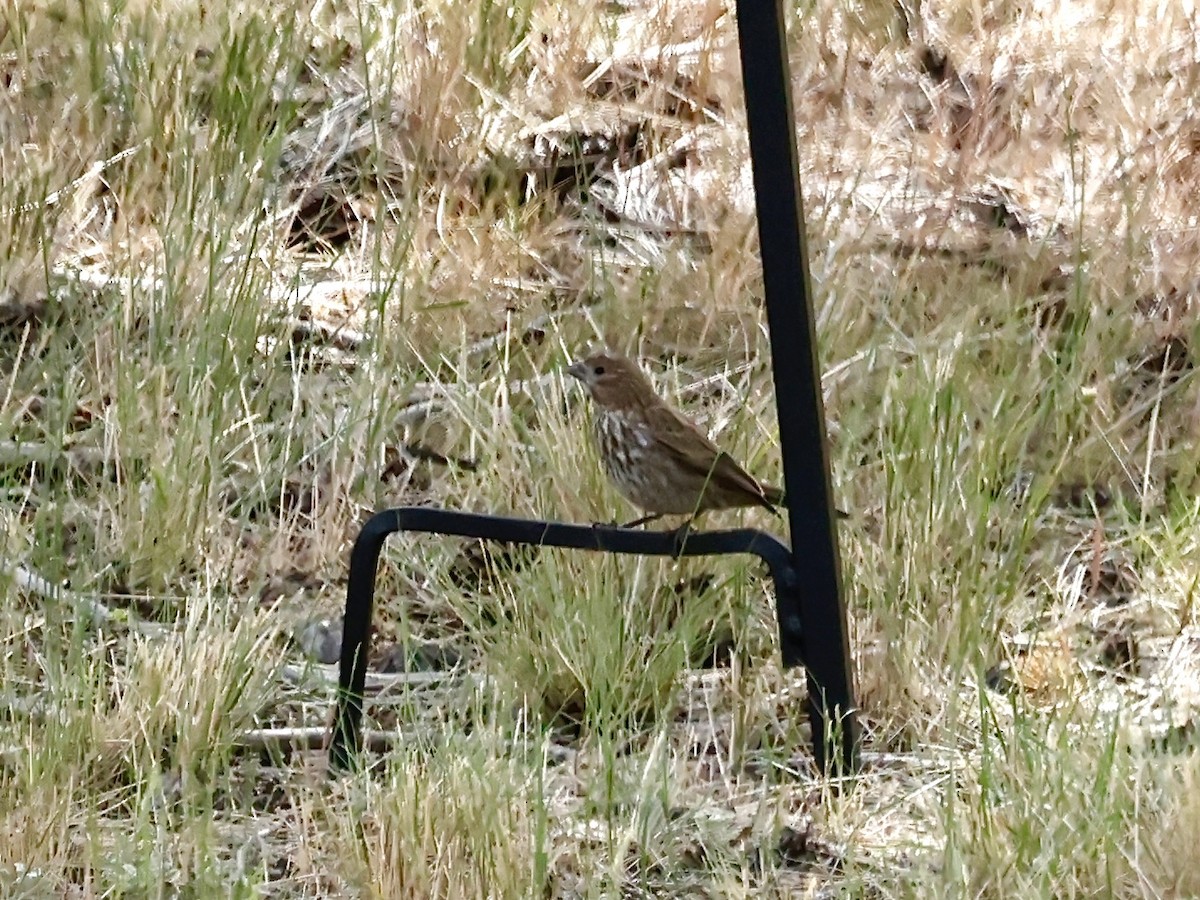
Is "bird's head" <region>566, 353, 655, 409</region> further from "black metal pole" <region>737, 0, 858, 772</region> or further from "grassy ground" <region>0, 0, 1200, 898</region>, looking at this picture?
"black metal pole" <region>737, 0, 858, 772</region>

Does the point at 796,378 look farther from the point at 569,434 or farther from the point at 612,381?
the point at 569,434

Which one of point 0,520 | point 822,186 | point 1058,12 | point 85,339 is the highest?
point 1058,12

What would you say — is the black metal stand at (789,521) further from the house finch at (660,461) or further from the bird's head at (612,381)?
the bird's head at (612,381)

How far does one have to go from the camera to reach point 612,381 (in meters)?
3.79

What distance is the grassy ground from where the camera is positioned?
296 centimetres

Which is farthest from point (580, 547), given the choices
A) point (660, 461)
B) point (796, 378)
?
point (660, 461)

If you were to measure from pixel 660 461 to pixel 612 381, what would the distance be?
0.30 metres

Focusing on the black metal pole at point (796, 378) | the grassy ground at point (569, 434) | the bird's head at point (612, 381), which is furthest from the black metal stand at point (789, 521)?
the bird's head at point (612, 381)

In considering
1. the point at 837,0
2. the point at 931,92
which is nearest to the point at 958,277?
the point at 931,92

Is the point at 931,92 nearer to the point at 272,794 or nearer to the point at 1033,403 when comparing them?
the point at 1033,403

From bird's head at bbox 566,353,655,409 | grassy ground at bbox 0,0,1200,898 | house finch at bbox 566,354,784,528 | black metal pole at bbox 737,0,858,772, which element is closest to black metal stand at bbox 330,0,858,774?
black metal pole at bbox 737,0,858,772

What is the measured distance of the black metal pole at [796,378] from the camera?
2852 millimetres

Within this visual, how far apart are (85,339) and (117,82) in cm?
118

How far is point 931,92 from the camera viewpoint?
5688mm
